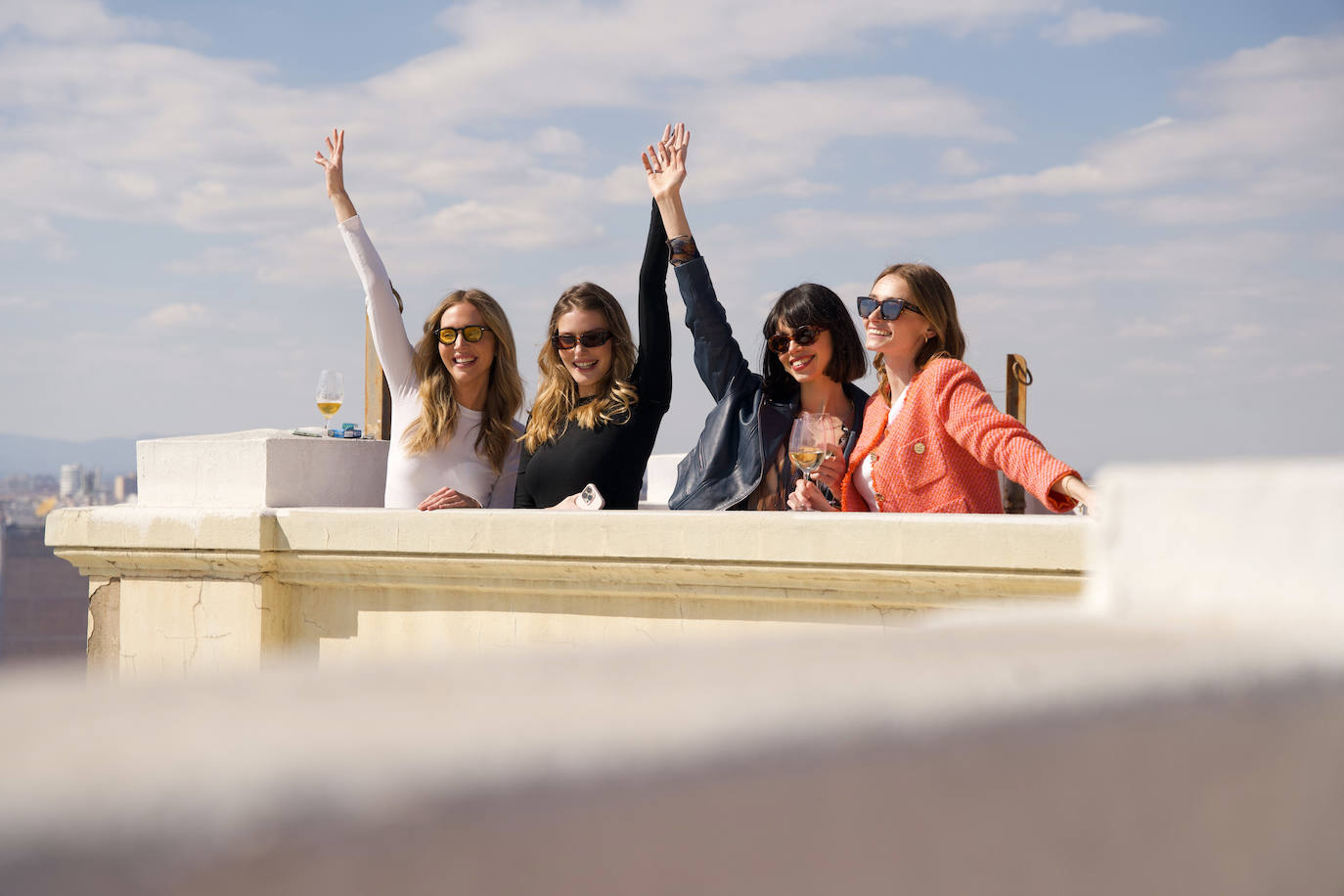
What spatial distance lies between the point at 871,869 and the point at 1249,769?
413 millimetres

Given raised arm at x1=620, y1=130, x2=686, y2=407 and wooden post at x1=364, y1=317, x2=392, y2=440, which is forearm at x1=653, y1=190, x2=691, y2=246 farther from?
wooden post at x1=364, y1=317, x2=392, y2=440

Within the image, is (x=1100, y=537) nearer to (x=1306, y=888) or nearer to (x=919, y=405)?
→ (x=1306, y=888)

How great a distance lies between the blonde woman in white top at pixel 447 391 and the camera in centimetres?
488

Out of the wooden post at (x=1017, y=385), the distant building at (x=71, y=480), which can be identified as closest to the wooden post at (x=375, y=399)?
the wooden post at (x=1017, y=385)

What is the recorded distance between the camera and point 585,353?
4.86 meters

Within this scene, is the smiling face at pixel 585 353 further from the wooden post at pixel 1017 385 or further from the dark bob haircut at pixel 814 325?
the wooden post at pixel 1017 385

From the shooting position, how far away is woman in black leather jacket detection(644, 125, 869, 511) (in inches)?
176

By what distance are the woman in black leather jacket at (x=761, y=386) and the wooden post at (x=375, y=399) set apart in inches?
71.3

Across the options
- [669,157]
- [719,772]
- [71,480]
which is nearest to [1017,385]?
[669,157]

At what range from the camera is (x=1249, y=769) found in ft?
3.44

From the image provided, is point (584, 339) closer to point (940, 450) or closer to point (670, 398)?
point (670, 398)

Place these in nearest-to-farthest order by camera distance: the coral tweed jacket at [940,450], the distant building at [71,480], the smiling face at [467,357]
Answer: the coral tweed jacket at [940,450] → the smiling face at [467,357] → the distant building at [71,480]

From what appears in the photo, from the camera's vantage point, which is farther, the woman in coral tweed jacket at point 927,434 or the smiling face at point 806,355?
the smiling face at point 806,355

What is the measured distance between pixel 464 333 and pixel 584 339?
51 cm
